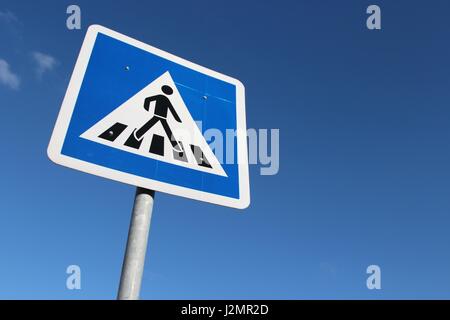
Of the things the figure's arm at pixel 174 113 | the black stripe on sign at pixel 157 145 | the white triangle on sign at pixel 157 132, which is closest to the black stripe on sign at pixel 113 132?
the white triangle on sign at pixel 157 132

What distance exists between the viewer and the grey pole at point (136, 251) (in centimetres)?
119

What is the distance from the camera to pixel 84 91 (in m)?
1.58

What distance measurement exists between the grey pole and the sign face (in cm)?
13

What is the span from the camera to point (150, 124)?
1602 mm

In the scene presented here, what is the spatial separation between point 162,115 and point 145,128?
4.9 inches

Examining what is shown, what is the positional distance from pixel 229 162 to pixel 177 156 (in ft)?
0.93

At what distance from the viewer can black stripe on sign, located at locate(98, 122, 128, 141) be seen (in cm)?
150

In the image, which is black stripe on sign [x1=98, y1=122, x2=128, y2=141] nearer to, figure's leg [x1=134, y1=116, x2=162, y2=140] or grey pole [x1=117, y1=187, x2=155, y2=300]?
figure's leg [x1=134, y1=116, x2=162, y2=140]

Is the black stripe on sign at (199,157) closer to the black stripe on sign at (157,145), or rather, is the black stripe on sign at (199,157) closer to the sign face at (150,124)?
the sign face at (150,124)

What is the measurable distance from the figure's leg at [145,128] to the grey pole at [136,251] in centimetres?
31

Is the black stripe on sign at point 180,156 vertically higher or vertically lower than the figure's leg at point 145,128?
lower

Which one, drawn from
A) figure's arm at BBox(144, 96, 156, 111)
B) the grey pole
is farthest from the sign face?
the grey pole
